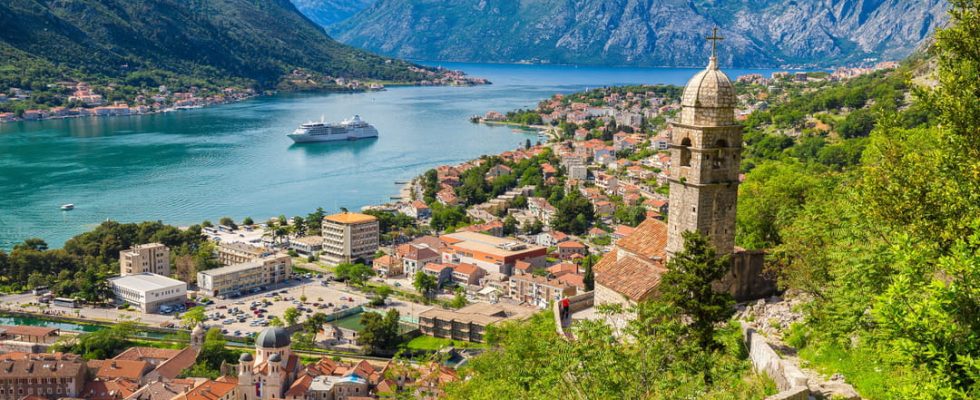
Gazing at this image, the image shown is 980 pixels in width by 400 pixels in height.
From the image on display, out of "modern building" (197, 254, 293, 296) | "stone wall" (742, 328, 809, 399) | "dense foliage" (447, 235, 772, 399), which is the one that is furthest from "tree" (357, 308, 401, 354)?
"stone wall" (742, 328, 809, 399)

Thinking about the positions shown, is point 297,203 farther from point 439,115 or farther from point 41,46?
point 41,46

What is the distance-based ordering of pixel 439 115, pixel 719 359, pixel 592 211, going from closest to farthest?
pixel 719 359 → pixel 592 211 → pixel 439 115

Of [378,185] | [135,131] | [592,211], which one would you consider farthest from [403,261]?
[135,131]

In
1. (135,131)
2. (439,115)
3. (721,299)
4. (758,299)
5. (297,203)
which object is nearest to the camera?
(721,299)

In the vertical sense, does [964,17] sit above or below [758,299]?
above

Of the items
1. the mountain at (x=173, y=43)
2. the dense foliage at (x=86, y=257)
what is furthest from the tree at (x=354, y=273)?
the mountain at (x=173, y=43)

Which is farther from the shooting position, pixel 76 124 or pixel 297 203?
pixel 76 124

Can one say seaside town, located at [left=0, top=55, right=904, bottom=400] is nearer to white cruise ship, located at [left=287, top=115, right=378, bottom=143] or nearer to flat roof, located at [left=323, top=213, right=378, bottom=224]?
flat roof, located at [left=323, top=213, right=378, bottom=224]
